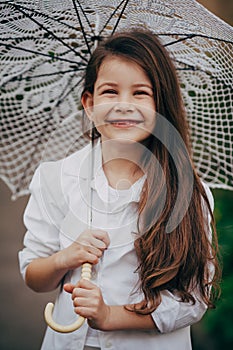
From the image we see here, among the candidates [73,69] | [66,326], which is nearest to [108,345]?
[66,326]

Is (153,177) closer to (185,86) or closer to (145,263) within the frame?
(145,263)

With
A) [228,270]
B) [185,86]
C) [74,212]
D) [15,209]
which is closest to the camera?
[74,212]

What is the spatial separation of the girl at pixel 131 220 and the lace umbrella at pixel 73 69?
14 cm

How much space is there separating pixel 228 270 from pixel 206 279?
4.91 ft

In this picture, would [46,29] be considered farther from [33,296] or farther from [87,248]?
[33,296]

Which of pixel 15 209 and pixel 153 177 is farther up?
pixel 153 177

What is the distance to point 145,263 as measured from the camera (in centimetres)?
183

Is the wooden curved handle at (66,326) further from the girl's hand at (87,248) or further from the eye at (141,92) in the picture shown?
the eye at (141,92)

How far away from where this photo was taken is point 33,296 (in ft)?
14.3

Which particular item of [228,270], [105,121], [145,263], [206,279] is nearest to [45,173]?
[105,121]

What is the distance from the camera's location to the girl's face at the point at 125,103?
5.99 feet

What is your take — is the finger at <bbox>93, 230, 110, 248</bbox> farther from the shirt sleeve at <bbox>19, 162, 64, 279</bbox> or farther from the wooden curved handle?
the shirt sleeve at <bbox>19, 162, 64, 279</bbox>

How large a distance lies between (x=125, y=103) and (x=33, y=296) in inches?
109

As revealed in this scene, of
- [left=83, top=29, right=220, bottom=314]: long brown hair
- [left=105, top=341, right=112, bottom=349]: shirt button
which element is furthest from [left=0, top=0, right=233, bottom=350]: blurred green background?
[left=105, top=341, right=112, bottom=349]: shirt button
